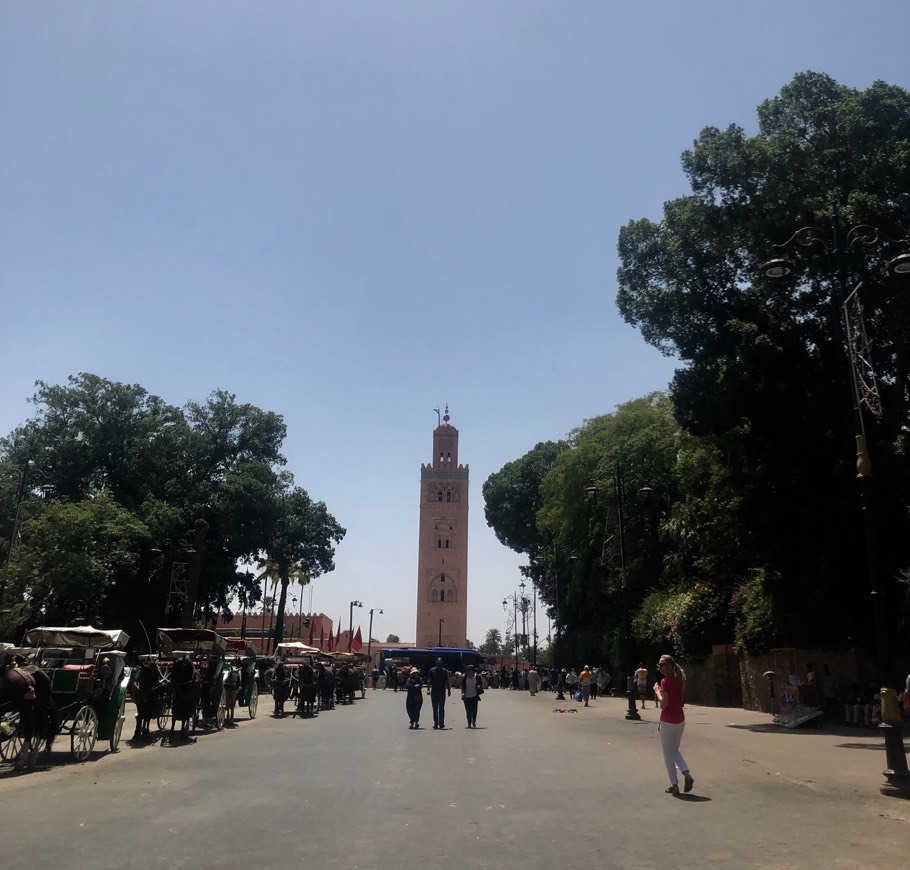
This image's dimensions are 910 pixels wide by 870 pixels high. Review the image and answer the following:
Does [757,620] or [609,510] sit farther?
[609,510]

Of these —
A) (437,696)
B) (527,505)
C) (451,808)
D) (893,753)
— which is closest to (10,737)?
(451,808)

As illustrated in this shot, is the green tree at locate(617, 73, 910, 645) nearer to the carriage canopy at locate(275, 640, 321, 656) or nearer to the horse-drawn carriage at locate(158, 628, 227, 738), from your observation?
the horse-drawn carriage at locate(158, 628, 227, 738)

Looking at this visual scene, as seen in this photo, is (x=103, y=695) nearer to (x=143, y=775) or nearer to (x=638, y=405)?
(x=143, y=775)

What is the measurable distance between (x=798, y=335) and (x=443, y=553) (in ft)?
286

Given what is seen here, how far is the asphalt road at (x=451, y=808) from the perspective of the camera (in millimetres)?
6676

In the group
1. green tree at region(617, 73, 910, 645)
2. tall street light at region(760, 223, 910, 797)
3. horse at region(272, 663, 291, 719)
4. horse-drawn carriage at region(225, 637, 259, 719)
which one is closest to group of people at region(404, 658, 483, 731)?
horse-drawn carriage at region(225, 637, 259, 719)

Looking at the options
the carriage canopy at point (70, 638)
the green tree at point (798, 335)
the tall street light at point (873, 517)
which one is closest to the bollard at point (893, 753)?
the tall street light at point (873, 517)

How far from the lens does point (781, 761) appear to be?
1318 cm

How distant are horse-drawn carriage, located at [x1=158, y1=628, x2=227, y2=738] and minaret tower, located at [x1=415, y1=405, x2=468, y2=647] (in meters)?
83.1

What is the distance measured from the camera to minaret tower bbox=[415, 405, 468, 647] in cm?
10325

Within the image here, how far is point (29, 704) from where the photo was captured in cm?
1169

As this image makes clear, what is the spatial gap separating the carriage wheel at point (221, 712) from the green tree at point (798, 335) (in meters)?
14.7

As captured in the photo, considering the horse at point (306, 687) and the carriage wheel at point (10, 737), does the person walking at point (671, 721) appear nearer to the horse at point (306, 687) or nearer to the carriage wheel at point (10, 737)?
the carriage wheel at point (10, 737)

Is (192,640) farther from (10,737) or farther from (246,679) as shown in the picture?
(10,737)
